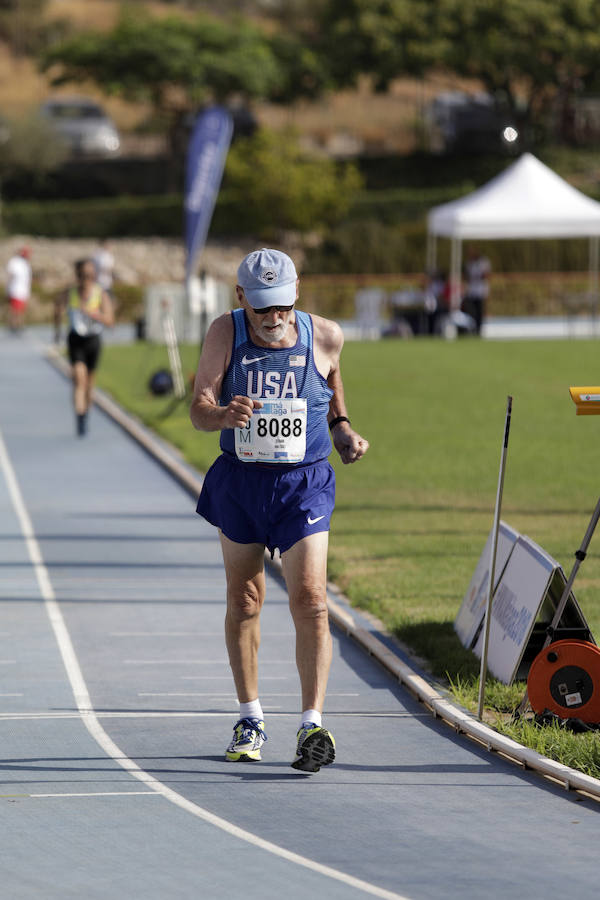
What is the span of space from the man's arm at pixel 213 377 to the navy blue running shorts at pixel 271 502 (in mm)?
254

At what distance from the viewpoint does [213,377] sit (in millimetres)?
6543

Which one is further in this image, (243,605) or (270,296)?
(243,605)

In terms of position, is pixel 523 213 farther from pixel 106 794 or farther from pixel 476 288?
pixel 106 794

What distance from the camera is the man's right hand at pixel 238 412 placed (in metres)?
6.29

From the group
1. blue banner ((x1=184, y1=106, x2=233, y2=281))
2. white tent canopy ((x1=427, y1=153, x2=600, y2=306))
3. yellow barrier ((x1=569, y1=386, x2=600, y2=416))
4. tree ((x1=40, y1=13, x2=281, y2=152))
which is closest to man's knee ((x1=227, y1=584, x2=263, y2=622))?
yellow barrier ((x1=569, y1=386, x2=600, y2=416))

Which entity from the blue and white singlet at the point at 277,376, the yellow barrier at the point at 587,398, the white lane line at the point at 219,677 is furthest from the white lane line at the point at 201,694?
the yellow barrier at the point at 587,398

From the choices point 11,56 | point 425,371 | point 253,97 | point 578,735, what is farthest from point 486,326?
point 11,56

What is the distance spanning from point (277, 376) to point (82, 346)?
12.1m

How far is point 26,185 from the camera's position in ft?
206

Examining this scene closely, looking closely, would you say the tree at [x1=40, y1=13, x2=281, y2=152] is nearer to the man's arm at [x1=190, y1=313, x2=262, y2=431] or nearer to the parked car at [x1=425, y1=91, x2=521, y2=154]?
the parked car at [x1=425, y1=91, x2=521, y2=154]

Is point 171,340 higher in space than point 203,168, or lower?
lower

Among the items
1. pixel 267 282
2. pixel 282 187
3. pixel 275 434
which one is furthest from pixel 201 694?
pixel 282 187

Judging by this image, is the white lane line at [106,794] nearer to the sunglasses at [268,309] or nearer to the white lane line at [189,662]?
the sunglasses at [268,309]

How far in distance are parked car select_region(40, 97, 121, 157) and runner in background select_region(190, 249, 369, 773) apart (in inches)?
2225
